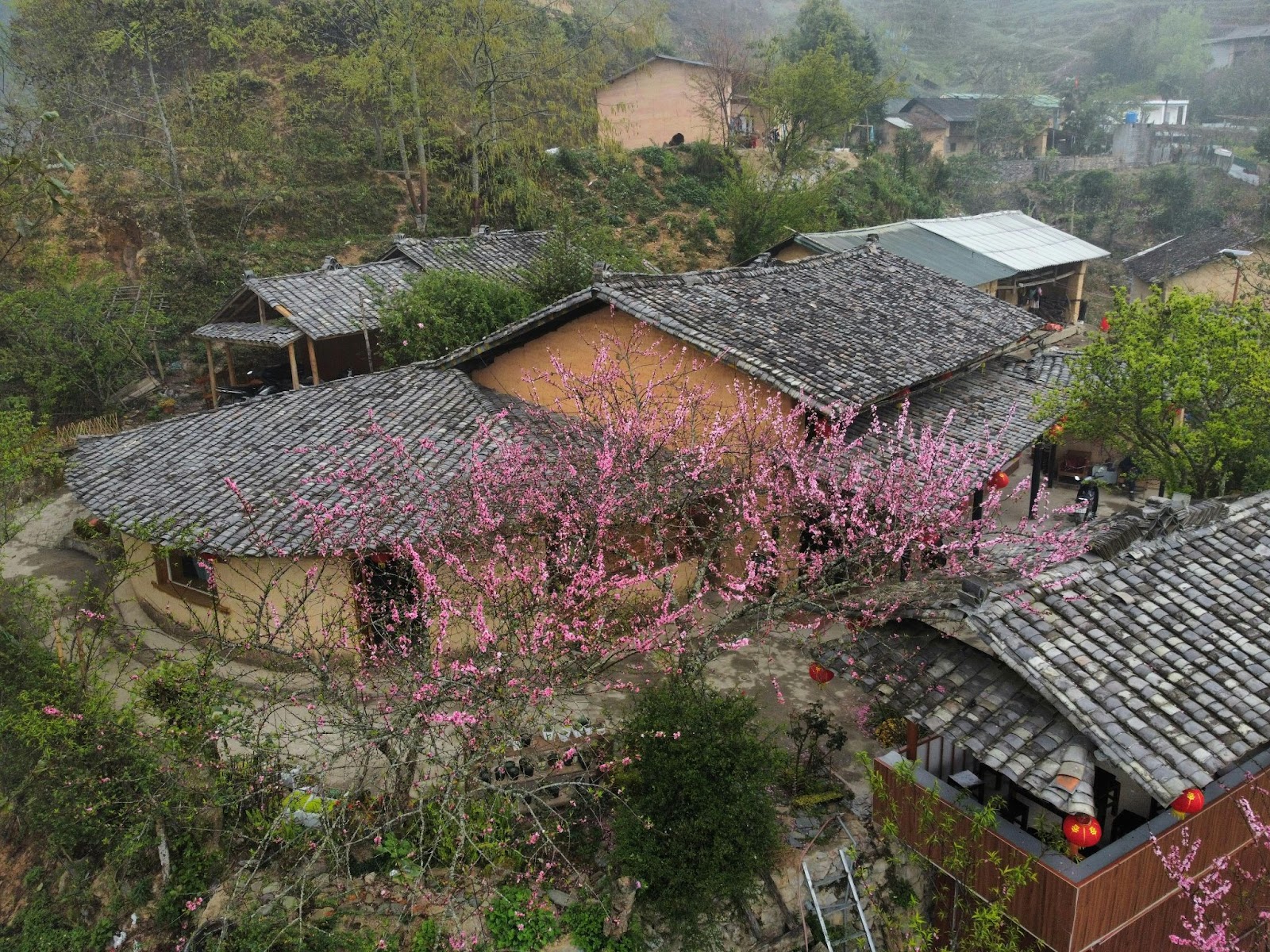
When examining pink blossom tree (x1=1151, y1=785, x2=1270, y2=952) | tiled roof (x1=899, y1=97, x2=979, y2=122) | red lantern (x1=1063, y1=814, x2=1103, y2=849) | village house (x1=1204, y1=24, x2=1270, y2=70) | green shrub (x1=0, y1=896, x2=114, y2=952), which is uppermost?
village house (x1=1204, y1=24, x2=1270, y2=70)

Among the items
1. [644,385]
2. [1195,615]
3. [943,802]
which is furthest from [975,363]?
[943,802]

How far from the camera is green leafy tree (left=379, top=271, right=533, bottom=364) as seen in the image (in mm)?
19281

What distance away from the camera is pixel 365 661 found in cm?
1010

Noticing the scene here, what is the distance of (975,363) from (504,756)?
12.4 metres

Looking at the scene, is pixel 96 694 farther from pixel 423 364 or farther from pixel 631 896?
pixel 423 364

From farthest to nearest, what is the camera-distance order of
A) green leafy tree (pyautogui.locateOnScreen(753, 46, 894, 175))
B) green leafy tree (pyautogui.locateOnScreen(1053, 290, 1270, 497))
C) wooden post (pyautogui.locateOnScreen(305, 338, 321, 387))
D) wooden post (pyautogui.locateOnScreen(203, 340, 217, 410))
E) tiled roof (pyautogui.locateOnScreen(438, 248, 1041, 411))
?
green leafy tree (pyautogui.locateOnScreen(753, 46, 894, 175))
wooden post (pyautogui.locateOnScreen(203, 340, 217, 410))
wooden post (pyautogui.locateOnScreen(305, 338, 321, 387))
tiled roof (pyautogui.locateOnScreen(438, 248, 1041, 411))
green leafy tree (pyautogui.locateOnScreen(1053, 290, 1270, 497))

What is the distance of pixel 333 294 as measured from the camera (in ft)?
75.5

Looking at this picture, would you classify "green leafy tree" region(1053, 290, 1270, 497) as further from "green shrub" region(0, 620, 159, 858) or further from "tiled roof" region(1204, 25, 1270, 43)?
"tiled roof" region(1204, 25, 1270, 43)

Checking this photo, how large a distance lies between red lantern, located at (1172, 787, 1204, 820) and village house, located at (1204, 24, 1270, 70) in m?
85.7

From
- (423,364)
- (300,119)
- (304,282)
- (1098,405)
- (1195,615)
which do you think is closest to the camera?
(1195,615)

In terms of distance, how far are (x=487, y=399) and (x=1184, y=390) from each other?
36.6 ft

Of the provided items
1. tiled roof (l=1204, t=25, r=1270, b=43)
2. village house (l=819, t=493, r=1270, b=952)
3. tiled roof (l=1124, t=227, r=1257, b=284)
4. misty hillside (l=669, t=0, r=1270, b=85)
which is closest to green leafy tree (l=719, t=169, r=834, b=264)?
tiled roof (l=1124, t=227, r=1257, b=284)

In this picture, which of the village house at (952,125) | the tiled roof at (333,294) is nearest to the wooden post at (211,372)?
the tiled roof at (333,294)

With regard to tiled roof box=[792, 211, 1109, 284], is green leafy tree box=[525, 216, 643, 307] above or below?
above
